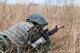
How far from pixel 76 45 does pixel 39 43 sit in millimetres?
334

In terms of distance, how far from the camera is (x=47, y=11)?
160 inches

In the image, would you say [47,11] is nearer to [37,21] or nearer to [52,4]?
[52,4]

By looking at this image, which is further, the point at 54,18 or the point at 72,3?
the point at 54,18

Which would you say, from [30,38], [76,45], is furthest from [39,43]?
[76,45]

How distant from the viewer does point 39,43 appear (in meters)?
3.01

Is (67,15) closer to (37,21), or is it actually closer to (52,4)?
(52,4)

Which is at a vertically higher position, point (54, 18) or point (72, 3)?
point (72, 3)

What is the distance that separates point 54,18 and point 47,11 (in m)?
0.12

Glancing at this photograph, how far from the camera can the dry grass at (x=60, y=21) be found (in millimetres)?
3158

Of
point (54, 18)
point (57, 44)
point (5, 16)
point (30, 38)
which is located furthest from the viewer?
point (54, 18)

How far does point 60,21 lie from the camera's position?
12.7 feet

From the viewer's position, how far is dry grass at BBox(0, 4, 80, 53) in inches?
124

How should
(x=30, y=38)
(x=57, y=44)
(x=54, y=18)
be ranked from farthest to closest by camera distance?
1. (x=54, y=18)
2. (x=57, y=44)
3. (x=30, y=38)

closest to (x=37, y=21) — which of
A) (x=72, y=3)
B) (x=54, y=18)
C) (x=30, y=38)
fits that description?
(x=30, y=38)
